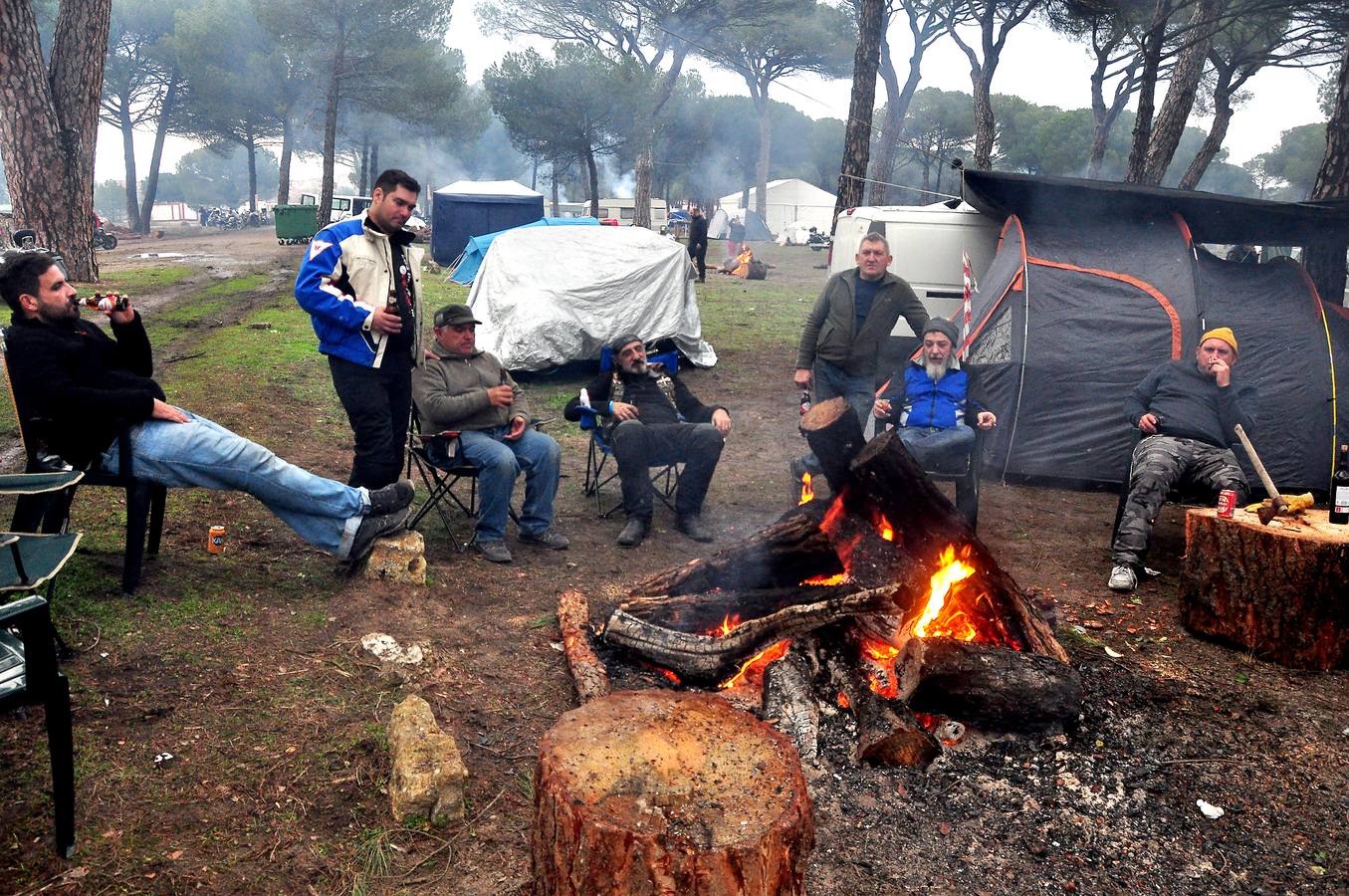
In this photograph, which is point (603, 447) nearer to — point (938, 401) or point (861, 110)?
point (938, 401)

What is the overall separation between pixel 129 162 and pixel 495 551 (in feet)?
141

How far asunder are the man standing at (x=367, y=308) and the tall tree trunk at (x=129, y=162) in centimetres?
3777

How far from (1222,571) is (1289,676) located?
51cm

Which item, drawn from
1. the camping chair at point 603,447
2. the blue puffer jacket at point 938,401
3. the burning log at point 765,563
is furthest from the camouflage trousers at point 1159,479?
the camping chair at point 603,447

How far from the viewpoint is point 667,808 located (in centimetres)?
203

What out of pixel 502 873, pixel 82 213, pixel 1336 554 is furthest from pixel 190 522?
pixel 82 213

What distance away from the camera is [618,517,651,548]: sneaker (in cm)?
539

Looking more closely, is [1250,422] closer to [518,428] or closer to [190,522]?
[518,428]

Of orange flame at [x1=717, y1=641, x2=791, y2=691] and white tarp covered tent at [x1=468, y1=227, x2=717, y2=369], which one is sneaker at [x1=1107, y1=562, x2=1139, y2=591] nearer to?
orange flame at [x1=717, y1=641, x2=791, y2=691]

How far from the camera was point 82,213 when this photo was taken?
515 inches

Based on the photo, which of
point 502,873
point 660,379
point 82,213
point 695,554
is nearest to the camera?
point 502,873

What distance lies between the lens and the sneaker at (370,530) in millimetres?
4363

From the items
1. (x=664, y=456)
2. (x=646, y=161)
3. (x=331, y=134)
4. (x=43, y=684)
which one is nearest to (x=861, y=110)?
(x=664, y=456)

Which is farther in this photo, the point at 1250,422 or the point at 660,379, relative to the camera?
the point at 660,379
